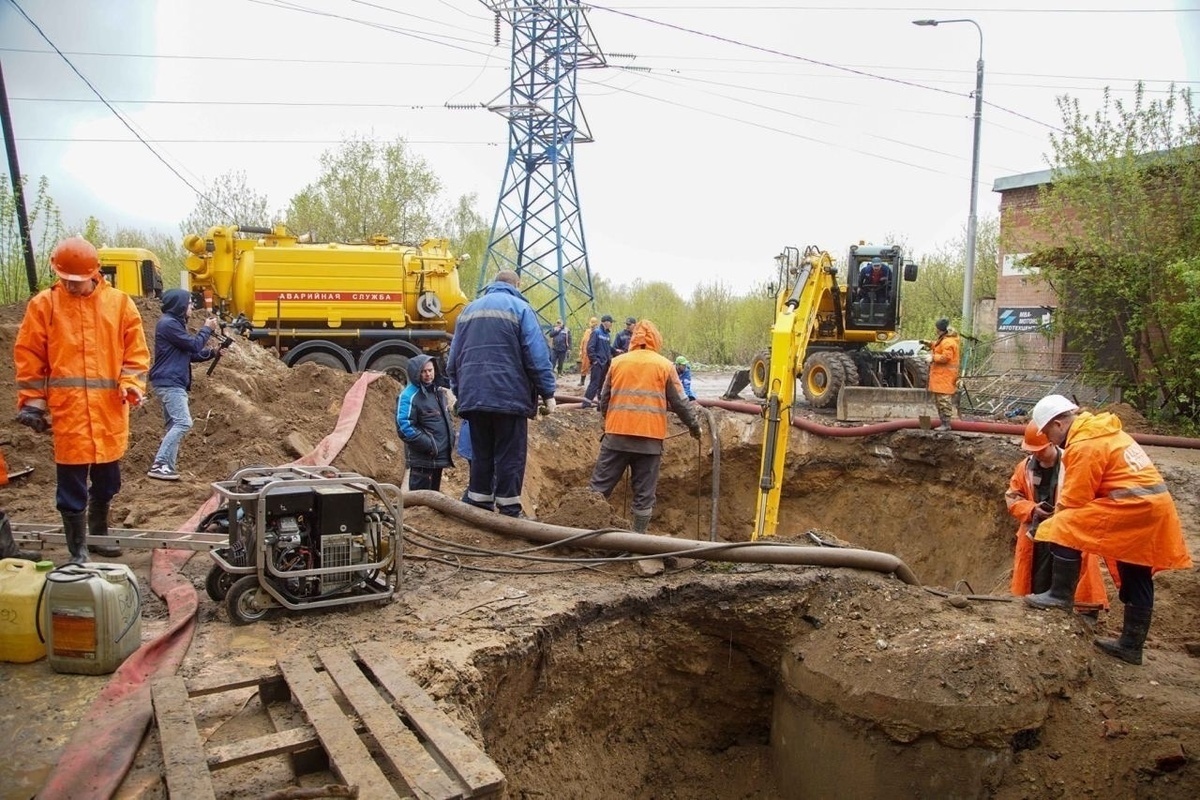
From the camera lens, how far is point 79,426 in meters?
4.20

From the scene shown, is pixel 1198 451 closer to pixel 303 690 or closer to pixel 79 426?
pixel 303 690

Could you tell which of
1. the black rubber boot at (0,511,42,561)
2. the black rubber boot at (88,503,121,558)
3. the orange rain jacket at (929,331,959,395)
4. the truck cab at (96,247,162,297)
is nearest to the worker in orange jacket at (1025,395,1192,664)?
the black rubber boot at (88,503,121,558)

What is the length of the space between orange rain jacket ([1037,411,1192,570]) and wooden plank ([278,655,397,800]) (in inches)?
151

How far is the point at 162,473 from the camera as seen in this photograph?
6.42 meters

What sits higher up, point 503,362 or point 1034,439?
point 503,362

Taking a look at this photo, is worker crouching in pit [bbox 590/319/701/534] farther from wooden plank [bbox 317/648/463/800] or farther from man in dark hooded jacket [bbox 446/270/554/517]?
wooden plank [bbox 317/648/463/800]

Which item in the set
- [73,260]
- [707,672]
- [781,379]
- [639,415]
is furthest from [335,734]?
[781,379]

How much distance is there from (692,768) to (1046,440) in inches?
118

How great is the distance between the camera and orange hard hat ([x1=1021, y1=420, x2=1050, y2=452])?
509cm

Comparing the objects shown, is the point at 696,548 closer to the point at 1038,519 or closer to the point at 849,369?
the point at 1038,519

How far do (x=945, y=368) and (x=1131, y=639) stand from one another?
6264 millimetres

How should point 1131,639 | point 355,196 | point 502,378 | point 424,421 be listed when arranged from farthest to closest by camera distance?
point 355,196 → point 424,421 → point 502,378 → point 1131,639

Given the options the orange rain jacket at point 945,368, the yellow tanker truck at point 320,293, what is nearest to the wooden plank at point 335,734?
the orange rain jacket at point 945,368

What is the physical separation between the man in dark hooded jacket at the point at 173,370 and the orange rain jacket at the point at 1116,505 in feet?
20.2
